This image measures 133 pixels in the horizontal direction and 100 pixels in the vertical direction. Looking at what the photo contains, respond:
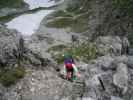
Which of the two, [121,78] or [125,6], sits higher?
[121,78]

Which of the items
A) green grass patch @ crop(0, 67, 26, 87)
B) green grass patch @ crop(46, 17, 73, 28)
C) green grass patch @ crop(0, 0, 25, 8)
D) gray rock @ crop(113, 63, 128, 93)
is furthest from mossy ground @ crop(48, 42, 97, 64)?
green grass patch @ crop(0, 0, 25, 8)

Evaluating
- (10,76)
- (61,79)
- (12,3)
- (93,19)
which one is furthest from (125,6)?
(12,3)

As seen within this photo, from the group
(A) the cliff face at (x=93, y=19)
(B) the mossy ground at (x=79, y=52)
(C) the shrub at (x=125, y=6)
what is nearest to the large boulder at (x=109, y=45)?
(B) the mossy ground at (x=79, y=52)

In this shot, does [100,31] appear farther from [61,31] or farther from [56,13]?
[56,13]

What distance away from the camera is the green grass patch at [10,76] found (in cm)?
2988

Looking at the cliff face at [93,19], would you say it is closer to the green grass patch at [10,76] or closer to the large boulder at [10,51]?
the large boulder at [10,51]

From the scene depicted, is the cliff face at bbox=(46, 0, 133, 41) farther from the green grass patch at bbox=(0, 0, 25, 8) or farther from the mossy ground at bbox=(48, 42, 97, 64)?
the green grass patch at bbox=(0, 0, 25, 8)

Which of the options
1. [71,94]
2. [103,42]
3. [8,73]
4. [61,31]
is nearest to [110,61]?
[71,94]

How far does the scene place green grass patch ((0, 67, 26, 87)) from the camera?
29.9m

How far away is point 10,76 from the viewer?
30.3 metres

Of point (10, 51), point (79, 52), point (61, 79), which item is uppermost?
point (10, 51)

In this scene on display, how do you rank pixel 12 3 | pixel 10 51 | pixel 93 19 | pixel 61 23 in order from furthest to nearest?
pixel 12 3, pixel 61 23, pixel 93 19, pixel 10 51

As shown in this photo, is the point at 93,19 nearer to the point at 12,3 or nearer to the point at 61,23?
the point at 61,23

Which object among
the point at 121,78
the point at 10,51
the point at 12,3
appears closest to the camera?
the point at 121,78
